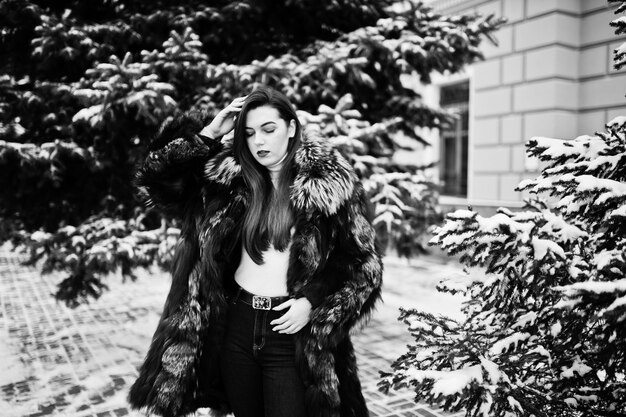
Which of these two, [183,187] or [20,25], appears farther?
[20,25]

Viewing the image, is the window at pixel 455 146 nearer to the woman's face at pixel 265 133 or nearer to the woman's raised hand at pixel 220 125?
the woman's raised hand at pixel 220 125

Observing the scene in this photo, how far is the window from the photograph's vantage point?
10203 mm

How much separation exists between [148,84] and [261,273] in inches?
93.7

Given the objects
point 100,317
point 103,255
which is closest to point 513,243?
point 103,255

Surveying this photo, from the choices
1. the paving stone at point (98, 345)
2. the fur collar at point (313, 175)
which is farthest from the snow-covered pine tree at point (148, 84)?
the fur collar at point (313, 175)

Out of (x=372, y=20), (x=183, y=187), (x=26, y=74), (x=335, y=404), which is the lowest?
(x=335, y=404)

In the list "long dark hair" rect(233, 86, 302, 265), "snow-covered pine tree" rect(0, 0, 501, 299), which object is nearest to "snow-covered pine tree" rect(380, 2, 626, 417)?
"long dark hair" rect(233, 86, 302, 265)

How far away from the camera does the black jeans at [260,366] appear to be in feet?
6.81

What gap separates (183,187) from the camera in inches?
96.6

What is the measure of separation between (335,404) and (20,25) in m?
4.44

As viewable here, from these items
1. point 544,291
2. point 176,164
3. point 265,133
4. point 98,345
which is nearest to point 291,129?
point 265,133

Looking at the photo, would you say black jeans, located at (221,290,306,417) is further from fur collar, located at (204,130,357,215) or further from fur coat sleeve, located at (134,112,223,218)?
fur coat sleeve, located at (134,112,223,218)

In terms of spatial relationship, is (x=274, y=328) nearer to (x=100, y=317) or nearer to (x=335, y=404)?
(x=335, y=404)

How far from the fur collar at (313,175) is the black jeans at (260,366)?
55 centimetres
